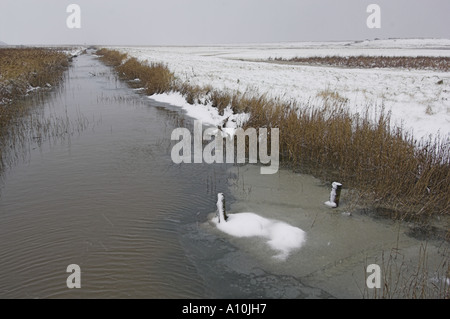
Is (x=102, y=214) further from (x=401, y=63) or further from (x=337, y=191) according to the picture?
(x=401, y=63)

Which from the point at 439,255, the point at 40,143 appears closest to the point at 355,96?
the point at 439,255

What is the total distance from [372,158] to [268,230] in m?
2.68

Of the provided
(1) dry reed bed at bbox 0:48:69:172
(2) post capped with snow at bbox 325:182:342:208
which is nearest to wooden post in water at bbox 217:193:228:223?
(2) post capped with snow at bbox 325:182:342:208

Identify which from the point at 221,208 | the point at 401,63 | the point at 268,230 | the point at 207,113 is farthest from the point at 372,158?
the point at 401,63

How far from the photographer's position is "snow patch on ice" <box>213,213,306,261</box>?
164 inches

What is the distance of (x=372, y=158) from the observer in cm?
583

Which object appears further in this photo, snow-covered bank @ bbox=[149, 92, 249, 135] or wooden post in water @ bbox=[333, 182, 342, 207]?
snow-covered bank @ bbox=[149, 92, 249, 135]

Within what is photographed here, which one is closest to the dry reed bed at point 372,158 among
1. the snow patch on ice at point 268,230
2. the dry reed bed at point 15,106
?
the snow patch on ice at point 268,230

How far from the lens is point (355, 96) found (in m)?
11.0

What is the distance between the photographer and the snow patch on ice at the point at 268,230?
4.18m

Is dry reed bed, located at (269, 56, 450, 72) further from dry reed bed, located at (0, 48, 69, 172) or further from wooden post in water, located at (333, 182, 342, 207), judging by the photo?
dry reed bed, located at (0, 48, 69, 172)

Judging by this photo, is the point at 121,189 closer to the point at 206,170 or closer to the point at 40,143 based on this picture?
the point at 206,170

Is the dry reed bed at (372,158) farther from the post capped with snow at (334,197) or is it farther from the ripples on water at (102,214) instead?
the ripples on water at (102,214)

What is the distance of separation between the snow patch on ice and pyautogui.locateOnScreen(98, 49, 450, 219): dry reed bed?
5.32 feet
